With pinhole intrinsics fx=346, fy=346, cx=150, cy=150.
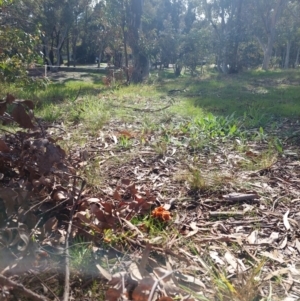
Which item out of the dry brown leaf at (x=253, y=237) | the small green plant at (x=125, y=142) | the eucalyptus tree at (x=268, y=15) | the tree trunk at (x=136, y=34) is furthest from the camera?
the eucalyptus tree at (x=268, y=15)

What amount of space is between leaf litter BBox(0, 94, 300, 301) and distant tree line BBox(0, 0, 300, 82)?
307 inches

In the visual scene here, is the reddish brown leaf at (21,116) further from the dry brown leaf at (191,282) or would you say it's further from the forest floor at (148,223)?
the dry brown leaf at (191,282)

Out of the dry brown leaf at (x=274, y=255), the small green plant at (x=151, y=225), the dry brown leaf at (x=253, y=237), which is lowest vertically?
the dry brown leaf at (x=274, y=255)

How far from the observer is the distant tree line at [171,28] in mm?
13367

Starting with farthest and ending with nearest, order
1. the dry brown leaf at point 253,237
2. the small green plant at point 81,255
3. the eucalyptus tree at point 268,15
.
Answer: the eucalyptus tree at point 268,15, the dry brown leaf at point 253,237, the small green plant at point 81,255

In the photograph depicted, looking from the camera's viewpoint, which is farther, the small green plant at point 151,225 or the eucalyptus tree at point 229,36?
the eucalyptus tree at point 229,36

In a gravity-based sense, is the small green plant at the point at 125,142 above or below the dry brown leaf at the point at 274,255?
above

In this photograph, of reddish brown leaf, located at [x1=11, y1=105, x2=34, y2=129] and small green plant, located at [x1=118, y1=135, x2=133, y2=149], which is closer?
reddish brown leaf, located at [x1=11, y1=105, x2=34, y2=129]

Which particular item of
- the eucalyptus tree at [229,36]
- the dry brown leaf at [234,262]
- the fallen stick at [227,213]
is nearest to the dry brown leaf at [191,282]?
the dry brown leaf at [234,262]

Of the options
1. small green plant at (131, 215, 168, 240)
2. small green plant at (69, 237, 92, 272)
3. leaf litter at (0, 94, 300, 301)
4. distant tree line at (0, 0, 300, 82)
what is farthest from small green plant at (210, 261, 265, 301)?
distant tree line at (0, 0, 300, 82)

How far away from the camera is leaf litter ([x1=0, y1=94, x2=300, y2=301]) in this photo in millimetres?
1212

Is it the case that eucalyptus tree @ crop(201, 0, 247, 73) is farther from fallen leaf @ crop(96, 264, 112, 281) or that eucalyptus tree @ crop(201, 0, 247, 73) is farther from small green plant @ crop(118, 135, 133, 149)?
fallen leaf @ crop(96, 264, 112, 281)

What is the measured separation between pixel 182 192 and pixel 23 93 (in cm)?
514

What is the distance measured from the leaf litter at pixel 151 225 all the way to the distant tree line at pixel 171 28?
7.79m
